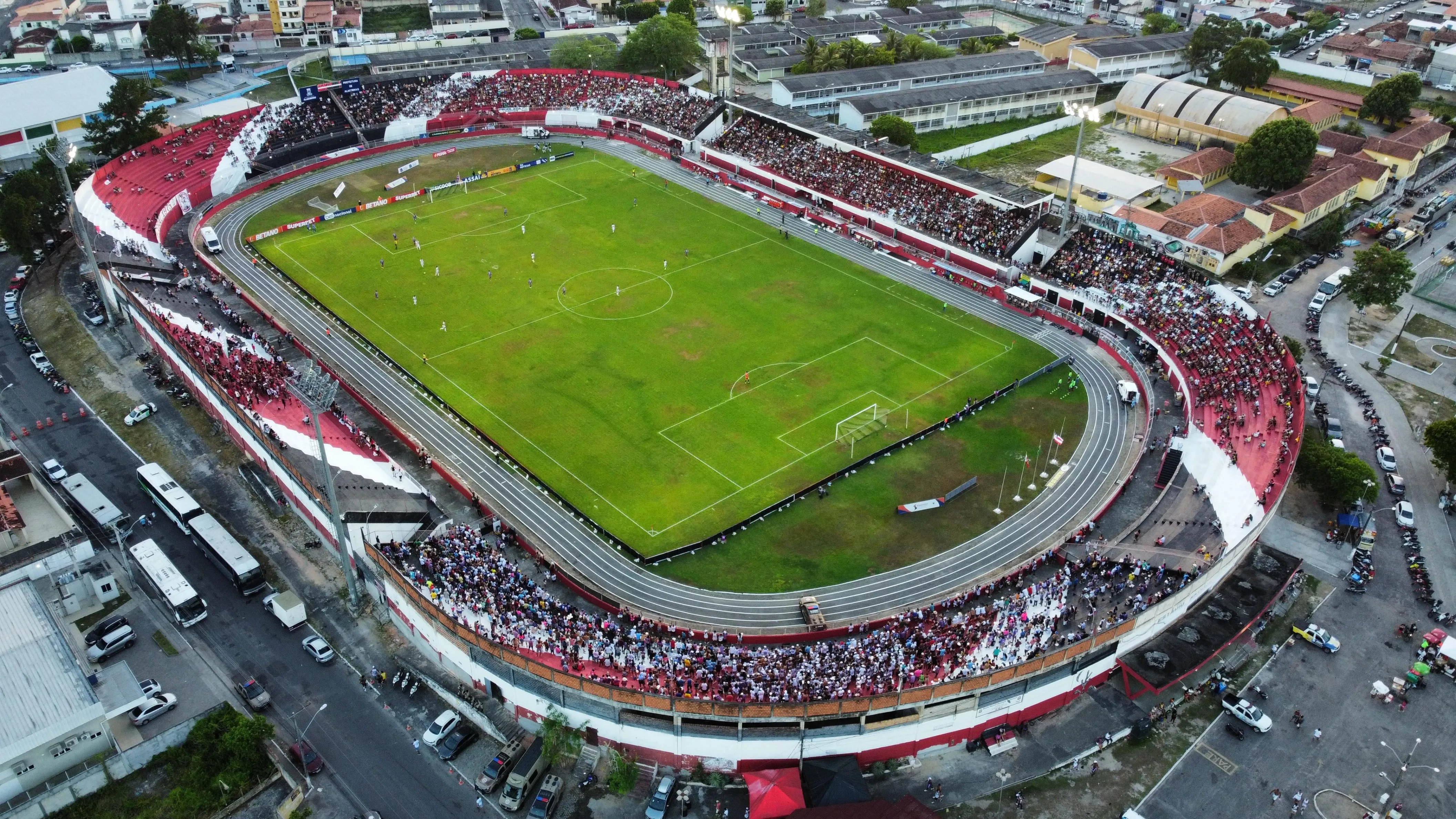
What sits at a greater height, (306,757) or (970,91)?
(970,91)

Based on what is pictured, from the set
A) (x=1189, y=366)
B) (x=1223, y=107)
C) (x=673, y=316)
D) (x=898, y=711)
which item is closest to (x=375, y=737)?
(x=898, y=711)

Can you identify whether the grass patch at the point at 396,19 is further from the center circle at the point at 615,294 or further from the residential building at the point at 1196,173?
the residential building at the point at 1196,173

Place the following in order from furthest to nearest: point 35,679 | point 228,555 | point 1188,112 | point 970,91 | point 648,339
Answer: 1. point 970,91
2. point 1188,112
3. point 648,339
4. point 228,555
5. point 35,679

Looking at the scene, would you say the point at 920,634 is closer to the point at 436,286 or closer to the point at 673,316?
the point at 673,316

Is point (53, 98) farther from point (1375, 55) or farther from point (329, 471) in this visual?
point (1375, 55)

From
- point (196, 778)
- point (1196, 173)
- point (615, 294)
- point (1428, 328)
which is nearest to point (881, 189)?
point (615, 294)

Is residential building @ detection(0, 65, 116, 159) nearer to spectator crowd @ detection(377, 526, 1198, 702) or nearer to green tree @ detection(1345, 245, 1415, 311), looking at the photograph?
spectator crowd @ detection(377, 526, 1198, 702)

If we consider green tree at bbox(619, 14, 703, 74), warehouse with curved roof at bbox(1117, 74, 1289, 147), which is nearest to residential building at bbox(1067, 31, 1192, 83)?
warehouse with curved roof at bbox(1117, 74, 1289, 147)
